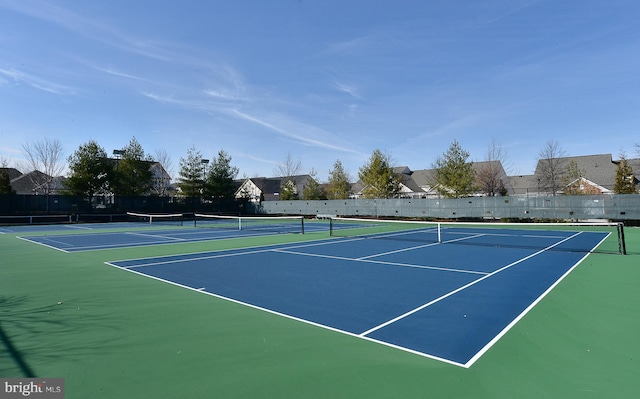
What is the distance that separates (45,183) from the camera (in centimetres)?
4319

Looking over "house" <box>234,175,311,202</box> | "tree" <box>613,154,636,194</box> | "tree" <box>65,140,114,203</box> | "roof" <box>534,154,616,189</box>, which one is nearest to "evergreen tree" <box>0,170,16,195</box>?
"tree" <box>65,140,114,203</box>

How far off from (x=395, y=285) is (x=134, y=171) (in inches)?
1554

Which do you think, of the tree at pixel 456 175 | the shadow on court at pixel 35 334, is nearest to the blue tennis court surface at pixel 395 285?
the shadow on court at pixel 35 334

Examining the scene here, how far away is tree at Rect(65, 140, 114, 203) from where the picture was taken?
111 feet

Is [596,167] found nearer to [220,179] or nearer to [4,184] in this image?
[220,179]

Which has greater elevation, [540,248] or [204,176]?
[204,176]

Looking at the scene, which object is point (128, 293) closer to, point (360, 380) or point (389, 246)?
point (360, 380)

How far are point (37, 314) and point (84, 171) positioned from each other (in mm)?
34000

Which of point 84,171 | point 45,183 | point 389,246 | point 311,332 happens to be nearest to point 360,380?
point 311,332

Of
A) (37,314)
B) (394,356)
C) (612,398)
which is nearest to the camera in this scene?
(612,398)

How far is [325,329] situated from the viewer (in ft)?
16.1

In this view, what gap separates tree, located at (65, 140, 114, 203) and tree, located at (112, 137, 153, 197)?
2.15 m

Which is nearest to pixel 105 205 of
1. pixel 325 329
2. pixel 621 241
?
pixel 325 329

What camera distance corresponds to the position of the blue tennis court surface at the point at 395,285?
4.80 m
